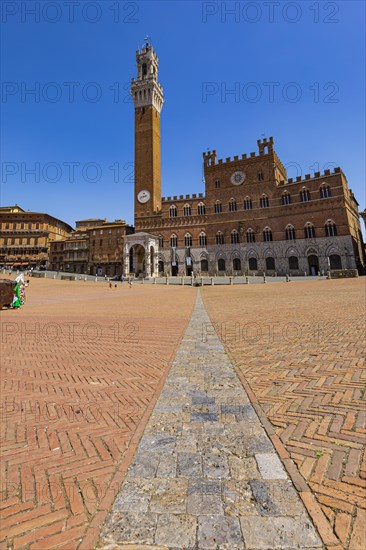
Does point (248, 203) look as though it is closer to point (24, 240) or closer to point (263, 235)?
point (263, 235)

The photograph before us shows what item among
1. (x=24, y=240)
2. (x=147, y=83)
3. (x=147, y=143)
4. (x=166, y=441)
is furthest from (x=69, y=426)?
(x=24, y=240)

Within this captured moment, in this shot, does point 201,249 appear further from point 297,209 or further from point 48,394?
point 48,394

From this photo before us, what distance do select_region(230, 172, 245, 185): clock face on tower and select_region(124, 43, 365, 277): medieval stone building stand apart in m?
0.16

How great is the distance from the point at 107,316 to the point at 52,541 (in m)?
9.68

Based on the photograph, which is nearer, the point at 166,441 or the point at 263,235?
the point at 166,441

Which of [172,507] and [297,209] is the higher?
[297,209]

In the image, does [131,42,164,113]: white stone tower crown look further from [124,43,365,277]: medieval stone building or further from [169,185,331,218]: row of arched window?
[169,185,331,218]: row of arched window

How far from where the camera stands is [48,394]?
3.90 metres

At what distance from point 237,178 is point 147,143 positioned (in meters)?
17.9

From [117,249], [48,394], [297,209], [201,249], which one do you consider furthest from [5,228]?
[48,394]

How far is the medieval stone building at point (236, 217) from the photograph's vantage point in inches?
1485

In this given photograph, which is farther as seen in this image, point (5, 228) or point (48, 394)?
point (5, 228)

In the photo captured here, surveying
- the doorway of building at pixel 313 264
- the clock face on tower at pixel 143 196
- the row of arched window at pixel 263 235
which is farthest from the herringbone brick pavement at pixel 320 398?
the clock face on tower at pixel 143 196

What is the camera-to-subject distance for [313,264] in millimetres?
38531
